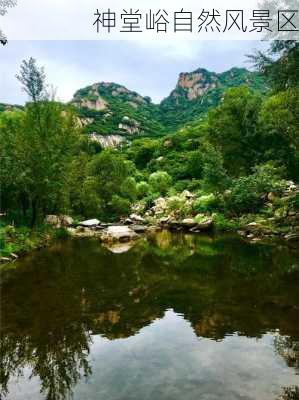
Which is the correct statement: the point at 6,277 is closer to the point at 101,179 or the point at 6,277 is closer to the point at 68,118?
the point at 68,118

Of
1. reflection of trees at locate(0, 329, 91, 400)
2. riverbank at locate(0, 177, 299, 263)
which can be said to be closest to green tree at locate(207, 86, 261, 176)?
riverbank at locate(0, 177, 299, 263)

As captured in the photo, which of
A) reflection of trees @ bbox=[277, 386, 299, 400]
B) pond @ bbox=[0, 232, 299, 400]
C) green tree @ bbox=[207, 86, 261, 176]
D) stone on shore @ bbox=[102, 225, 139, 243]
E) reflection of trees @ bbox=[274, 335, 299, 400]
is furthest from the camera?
green tree @ bbox=[207, 86, 261, 176]

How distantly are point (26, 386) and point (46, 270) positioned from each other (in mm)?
10206

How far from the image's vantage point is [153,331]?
9.48 metres

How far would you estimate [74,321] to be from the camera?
10.1 meters

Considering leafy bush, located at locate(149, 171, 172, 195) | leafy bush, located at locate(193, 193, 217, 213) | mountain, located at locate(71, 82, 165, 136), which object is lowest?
leafy bush, located at locate(193, 193, 217, 213)

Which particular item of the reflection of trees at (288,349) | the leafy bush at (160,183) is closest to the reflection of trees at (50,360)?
the reflection of trees at (288,349)

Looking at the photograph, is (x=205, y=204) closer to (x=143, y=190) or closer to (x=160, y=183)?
(x=143, y=190)

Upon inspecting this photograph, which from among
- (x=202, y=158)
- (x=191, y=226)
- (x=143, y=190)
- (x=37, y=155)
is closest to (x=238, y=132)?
(x=202, y=158)

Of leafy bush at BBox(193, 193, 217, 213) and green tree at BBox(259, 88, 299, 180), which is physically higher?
green tree at BBox(259, 88, 299, 180)

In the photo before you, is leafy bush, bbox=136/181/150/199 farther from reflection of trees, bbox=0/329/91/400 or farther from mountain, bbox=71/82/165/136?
mountain, bbox=71/82/165/136

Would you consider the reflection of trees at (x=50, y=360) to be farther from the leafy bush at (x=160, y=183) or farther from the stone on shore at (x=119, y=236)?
the leafy bush at (x=160, y=183)

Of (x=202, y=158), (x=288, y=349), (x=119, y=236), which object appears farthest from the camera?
(x=202, y=158)

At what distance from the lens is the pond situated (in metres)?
6.70
